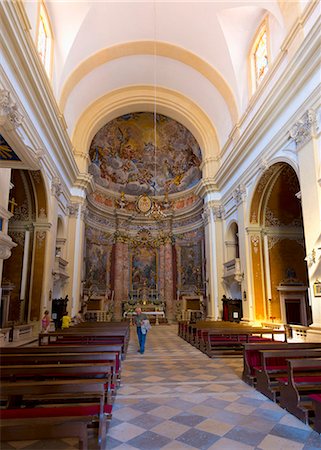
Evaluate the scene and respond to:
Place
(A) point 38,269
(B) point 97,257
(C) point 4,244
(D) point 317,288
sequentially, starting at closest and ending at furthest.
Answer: (C) point 4,244, (D) point 317,288, (A) point 38,269, (B) point 97,257

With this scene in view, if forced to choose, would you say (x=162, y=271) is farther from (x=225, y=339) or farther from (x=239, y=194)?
(x=225, y=339)

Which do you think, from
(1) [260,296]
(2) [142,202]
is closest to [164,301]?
(2) [142,202]

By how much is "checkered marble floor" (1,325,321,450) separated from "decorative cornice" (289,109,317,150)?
6321 millimetres

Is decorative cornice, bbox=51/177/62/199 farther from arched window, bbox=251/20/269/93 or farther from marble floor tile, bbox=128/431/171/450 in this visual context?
marble floor tile, bbox=128/431/171/450

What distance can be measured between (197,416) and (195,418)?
0.08m

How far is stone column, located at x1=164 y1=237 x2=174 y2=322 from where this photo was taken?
22.3m

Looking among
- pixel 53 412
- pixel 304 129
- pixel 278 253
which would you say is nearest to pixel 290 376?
pixel 53 412

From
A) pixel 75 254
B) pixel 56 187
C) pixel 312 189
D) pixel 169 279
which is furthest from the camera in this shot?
pixel 169 279

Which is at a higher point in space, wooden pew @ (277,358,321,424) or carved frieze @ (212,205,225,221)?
carved frieze @ (212,205,225,221)

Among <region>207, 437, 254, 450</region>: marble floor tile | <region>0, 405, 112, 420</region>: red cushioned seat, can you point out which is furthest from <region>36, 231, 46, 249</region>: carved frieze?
<region>207, 437, 254, 450</region>: marble floor tile

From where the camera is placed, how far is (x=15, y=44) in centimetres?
856

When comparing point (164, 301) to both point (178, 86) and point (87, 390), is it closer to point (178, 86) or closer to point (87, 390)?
point (178, 86)

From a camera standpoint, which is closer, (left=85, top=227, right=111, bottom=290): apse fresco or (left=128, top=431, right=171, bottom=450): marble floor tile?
(left=128, top=431, right=171, bottom=450): marble floor tile

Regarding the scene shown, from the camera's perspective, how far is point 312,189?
902 cm
